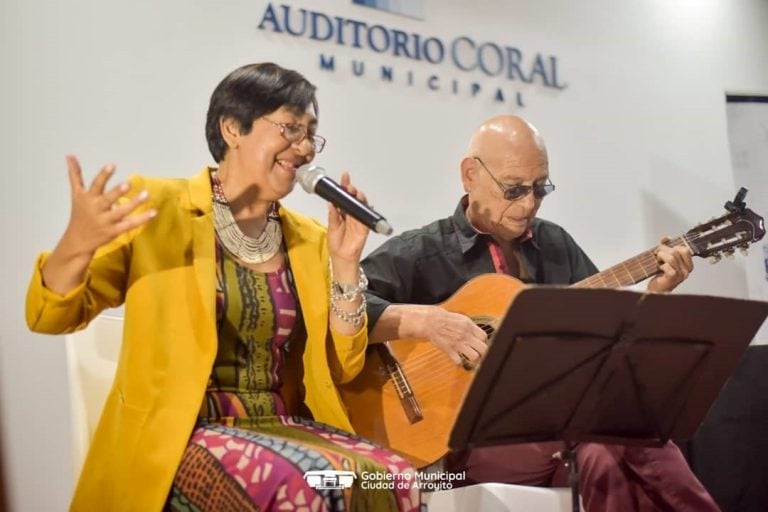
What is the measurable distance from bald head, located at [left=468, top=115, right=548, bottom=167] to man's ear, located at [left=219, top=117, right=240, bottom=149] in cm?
109

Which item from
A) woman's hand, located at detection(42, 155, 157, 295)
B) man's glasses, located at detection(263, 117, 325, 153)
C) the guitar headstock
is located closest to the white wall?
man's glasses, located at detection(263, 117, 325, 153)

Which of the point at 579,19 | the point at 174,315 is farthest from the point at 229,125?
the point at 579,19

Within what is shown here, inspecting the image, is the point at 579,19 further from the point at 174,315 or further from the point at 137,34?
the point at 174,315

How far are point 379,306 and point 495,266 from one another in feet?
1.73

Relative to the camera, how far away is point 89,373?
2.41m

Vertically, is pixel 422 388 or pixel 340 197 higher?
pixel 340 197

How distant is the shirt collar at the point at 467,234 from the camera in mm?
3018

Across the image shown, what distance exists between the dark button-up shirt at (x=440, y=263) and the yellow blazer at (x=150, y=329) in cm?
87

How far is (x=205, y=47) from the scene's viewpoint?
3.20 m

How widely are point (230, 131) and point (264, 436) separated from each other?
0.85 m

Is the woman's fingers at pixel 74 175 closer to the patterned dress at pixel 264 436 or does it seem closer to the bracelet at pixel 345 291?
the patterned dress at pixel 264 436

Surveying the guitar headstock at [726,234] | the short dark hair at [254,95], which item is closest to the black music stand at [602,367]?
the guitar headstock at [726,234]

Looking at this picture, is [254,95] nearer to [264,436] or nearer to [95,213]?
[95,213]

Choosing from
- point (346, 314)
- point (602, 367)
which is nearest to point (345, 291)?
point (346, 314)
